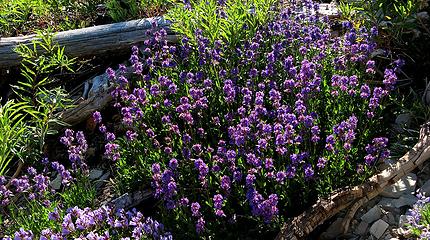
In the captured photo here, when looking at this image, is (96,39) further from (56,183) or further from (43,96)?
(56,183)

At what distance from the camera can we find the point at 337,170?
355cm

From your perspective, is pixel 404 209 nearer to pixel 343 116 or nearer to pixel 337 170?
pixel 337 170

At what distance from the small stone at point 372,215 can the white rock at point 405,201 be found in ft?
0.39

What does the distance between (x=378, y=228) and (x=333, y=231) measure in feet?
0.97

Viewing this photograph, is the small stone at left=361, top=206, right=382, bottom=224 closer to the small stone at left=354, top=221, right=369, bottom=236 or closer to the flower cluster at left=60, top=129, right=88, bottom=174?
the small stone at left=354, top=221, right=369, bottom=236

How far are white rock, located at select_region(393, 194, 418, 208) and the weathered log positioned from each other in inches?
111

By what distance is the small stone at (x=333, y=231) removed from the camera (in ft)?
12.0

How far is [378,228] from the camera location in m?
3.52

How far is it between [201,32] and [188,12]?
0.35 meters

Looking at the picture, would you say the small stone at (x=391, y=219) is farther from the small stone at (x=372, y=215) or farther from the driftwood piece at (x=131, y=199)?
the driftwood piece at (x=131, y=199)

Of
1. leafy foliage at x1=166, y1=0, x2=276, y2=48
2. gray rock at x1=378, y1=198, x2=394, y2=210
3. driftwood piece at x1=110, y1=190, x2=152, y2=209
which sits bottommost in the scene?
driftwood piece at x1=110, y1=190, x2=152, y2=209

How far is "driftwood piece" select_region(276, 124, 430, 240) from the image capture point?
3422mm

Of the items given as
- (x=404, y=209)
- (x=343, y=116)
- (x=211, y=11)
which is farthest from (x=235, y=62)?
(x=404, y=209)

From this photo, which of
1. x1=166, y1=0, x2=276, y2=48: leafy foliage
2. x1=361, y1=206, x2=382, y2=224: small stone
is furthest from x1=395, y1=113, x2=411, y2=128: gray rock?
x1=166, y1=0, x2=276, y2=48: leafy foliage
